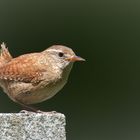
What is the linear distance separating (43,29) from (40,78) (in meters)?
5.76

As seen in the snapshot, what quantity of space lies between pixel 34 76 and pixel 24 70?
0.29ft

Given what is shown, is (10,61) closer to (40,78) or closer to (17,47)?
(40,78)

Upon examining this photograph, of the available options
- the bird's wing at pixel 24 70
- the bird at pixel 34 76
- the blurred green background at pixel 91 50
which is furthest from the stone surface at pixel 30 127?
the blurred green background at pixel 91 50

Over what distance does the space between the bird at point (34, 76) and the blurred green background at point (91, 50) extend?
3800mm

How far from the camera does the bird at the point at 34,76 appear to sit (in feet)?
16.3

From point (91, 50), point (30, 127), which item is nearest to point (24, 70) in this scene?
point (30, 127)

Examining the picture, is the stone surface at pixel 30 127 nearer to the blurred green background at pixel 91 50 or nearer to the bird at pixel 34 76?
the bird at pixel 34 76

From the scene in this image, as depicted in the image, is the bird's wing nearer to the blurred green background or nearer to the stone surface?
the stone surface

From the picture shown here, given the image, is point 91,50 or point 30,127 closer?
point 30,127

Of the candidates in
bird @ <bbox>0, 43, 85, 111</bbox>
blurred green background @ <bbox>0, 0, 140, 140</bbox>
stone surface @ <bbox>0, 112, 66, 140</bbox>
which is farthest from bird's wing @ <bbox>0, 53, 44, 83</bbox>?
blurred green background @ <bbox>0, 0, 140, 140</bbox>

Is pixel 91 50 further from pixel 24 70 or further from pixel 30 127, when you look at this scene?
pixel 30 127

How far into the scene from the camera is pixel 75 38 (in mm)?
10812

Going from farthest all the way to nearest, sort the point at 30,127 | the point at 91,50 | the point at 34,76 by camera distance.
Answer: the point at 91,50
the point at 34,76
the point at 30,127

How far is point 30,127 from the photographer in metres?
4.04
